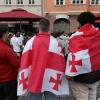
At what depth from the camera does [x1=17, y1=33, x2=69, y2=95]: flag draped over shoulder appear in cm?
588

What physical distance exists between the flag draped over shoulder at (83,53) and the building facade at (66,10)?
42.4 metres

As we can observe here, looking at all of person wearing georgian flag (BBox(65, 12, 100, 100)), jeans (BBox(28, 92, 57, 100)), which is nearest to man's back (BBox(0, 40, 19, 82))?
jeans (BBox(28, 92, 57, 100))

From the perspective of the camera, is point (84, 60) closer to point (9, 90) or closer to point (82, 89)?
point (82, 89)

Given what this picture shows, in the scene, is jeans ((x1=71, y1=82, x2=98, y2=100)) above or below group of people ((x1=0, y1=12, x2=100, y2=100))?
below

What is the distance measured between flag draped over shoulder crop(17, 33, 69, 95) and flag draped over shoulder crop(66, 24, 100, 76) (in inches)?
6.7

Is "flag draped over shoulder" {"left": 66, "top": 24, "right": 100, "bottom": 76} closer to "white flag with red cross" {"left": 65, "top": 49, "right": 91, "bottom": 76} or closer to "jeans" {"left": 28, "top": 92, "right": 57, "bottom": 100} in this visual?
"white flag with red cross" {"left": 65, "top": 49, "right": 91, "bottom": 76}

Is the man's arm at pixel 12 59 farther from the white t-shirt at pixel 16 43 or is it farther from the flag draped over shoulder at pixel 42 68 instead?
the white t-shirt at pixel 16 43

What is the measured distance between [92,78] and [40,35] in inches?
36.1

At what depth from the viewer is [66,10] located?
49.3 m

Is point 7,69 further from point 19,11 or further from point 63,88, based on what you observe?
point 19,11

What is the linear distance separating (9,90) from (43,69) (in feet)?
3.04

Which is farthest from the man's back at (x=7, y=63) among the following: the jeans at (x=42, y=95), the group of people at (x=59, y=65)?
the jeans at (x=42, y=95)

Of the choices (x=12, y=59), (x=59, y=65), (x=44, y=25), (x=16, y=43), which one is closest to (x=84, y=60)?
(x=59, y=65)

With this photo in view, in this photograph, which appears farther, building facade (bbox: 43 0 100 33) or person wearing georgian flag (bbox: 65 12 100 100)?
building facade (bbox: 43 0 100 33)
